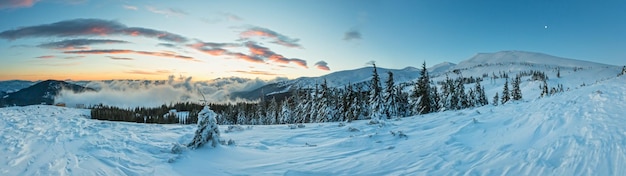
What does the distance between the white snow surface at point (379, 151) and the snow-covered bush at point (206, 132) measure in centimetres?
33

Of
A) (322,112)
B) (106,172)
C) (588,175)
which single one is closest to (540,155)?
(588,175)

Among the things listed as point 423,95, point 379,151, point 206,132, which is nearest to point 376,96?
point 423,95

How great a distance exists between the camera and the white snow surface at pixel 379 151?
6.56m

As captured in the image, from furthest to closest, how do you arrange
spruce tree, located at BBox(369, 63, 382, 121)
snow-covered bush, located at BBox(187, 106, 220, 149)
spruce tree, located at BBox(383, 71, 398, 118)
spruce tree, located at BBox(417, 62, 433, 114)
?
spruce tree, located at BBox(417, 62, 433, 114) → spruce tree, located at BBox(369, 63, 382, 121) → spruce tree, located at BBox(383, 71, 398, 118) → snow-covered bush, located at BBox(187, 106, 220, 149)

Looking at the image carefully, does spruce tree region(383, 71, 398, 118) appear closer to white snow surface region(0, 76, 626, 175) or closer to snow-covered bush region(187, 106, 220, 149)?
white snow surface region(0, 76, 626, 175)

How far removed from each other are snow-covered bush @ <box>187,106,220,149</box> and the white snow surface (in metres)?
0.33

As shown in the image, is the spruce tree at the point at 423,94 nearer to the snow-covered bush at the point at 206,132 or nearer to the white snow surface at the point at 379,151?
the white snow surface at the point at 379,151

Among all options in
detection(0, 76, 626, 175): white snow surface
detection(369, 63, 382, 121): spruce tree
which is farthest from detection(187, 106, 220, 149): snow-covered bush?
detection(369, 63, 382, 121): spruce tree

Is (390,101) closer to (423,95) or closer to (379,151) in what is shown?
(423,95)

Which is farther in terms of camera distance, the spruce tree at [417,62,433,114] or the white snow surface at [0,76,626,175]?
the spruce tree at [417,62,433,114]

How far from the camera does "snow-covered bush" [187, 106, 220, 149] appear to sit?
30.6 ft

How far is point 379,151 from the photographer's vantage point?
8477mm

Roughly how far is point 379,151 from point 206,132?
539cm

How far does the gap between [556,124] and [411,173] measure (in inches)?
242
